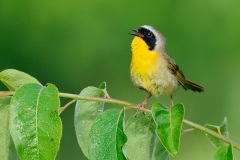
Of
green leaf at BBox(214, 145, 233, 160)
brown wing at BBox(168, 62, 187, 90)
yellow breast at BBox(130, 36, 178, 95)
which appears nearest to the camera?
green leaf at BBox(214, 145, 233, 160)

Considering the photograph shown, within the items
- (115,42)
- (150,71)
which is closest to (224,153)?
(150,71)

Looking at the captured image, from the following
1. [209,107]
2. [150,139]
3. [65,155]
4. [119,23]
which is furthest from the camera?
[119,23]

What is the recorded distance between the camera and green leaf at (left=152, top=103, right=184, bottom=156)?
1576 mm

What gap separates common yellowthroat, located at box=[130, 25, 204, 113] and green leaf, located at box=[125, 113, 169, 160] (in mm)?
1204

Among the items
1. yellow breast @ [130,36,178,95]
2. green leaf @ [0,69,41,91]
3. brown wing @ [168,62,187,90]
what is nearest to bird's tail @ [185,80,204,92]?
brown wing @ [168,62,187,90]

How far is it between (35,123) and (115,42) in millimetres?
5943

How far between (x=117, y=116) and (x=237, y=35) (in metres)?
6.48

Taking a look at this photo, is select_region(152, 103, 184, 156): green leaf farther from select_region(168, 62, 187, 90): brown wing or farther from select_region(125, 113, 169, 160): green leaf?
select_region(168, 62, 187, 90): brown wing

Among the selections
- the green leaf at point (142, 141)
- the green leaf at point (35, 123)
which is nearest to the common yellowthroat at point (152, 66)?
the green leaf at point (142, 141)

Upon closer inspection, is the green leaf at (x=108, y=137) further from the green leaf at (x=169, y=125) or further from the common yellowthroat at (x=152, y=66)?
the common yellowthroat at (x=152, y=66)

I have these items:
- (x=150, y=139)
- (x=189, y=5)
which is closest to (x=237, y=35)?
(x=189, y=5)

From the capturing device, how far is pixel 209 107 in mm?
6969

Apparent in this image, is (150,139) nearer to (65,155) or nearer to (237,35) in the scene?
(65,155)

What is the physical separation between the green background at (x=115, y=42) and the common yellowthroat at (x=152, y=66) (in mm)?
3352
